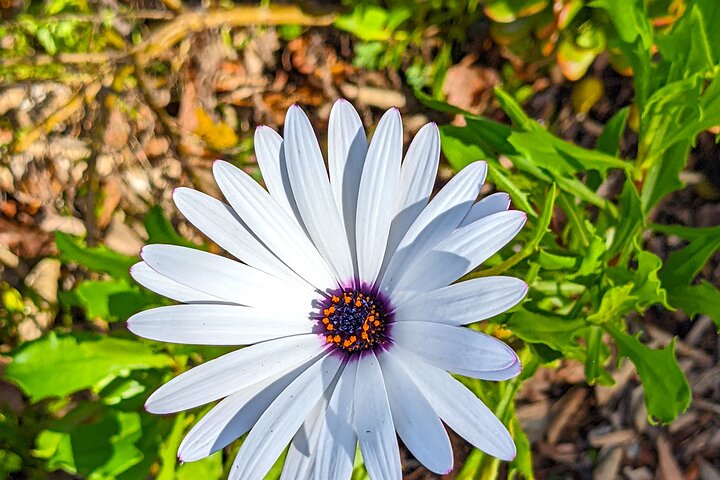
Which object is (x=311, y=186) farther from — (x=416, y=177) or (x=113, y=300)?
(x=113, y=300)

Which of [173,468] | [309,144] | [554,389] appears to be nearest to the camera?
[309,144]

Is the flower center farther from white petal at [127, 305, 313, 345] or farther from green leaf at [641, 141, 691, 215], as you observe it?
green leaf at [641, 141, 691, 215]

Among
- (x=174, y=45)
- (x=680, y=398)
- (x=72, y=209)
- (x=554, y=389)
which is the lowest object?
(x=680, y=398)

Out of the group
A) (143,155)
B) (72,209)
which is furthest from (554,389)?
(72,209)

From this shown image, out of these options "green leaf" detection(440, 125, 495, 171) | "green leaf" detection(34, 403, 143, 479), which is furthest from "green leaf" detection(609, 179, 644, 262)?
"green leaf" detection(34, 403, 143, 479)

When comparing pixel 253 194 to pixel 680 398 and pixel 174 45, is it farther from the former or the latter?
pixel 174 45

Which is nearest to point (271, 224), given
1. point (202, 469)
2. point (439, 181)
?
point (202, 469)

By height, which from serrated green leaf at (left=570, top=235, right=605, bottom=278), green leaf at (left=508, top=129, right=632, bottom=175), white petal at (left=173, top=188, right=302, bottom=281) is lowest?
serrated green leaf at (left=570, top=235, right=605, bottom=278)

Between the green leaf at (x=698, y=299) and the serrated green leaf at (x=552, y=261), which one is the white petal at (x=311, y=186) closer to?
the serrated green leaf at (x=552, y=261)
